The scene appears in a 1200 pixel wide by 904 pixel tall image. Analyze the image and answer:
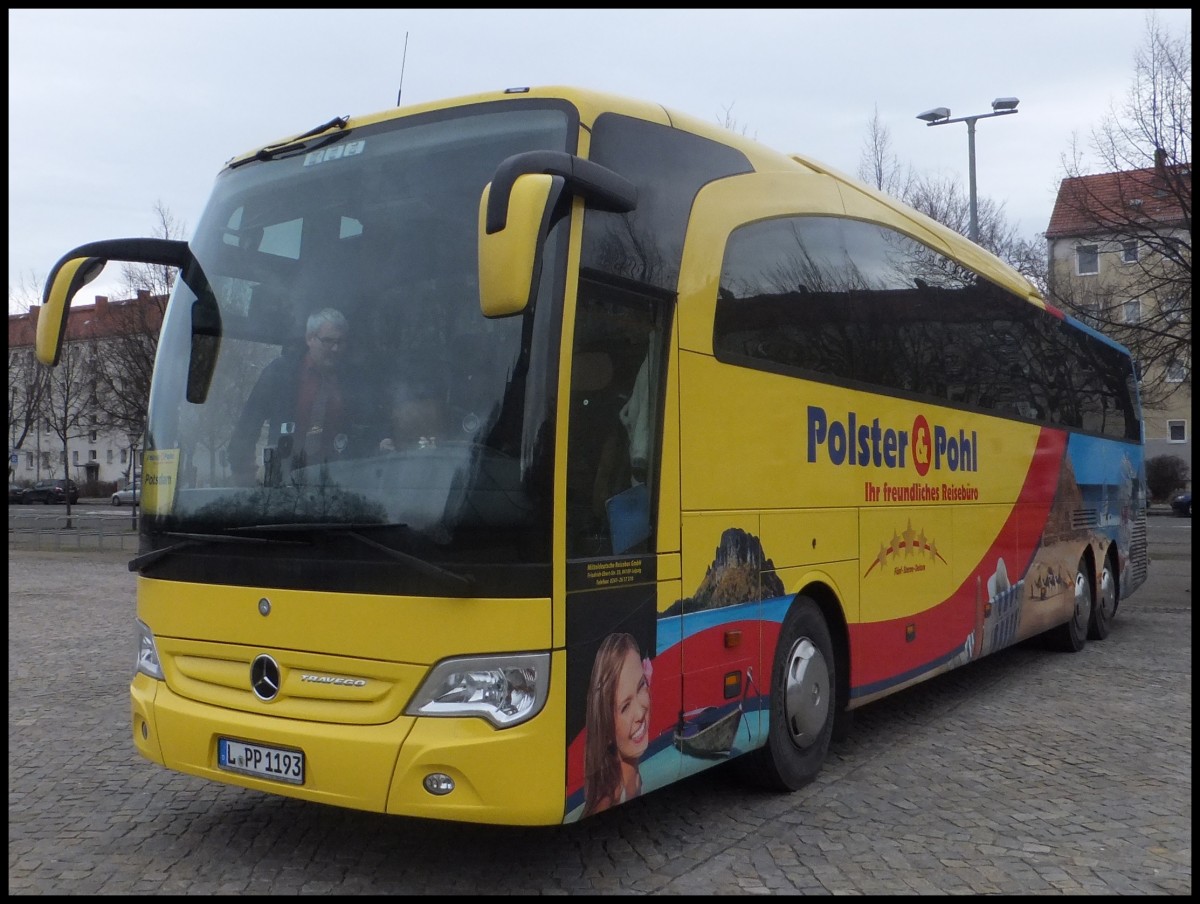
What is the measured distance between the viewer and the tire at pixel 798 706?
21.3 ft

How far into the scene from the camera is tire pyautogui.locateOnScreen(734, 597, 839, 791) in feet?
21.3

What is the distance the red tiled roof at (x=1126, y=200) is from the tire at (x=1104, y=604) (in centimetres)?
841

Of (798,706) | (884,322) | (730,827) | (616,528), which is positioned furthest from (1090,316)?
(616,528)

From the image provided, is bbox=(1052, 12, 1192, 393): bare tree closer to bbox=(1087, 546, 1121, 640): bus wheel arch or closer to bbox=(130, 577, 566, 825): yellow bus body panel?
bbox=(1087, 546, 1121, 640): bus wheel arch

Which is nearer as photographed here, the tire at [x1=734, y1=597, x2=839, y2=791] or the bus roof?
the bus roof

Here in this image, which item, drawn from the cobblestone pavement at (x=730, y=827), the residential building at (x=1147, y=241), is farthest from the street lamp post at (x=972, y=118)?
the cobblestone pavement at (x=730, y=827)

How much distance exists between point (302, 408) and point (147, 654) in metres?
1.58

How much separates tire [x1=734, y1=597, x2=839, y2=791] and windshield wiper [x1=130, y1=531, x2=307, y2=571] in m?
2.81

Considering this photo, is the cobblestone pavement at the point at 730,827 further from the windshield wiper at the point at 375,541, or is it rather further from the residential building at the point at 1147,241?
the residential building at the point at 1147,241

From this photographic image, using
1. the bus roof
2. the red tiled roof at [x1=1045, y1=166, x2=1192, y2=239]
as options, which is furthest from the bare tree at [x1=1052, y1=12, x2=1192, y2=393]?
the bus roof

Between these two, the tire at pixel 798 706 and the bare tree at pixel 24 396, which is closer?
the tire at pixel 798 706

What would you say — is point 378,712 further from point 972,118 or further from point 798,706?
point 972,118

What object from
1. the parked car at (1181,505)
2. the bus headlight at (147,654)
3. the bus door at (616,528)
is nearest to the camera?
the bus door at (616,528)

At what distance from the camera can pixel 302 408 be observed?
5.09m
